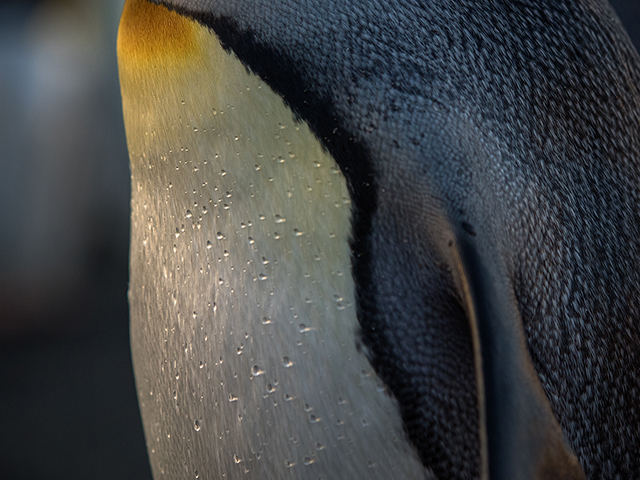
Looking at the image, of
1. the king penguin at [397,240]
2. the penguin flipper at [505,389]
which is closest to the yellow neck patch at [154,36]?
the king penguin at [397,240]

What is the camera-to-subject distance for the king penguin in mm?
272

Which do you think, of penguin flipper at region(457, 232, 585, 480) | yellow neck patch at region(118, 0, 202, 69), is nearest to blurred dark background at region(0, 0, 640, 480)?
yellow neck patch at region(118, 0, 202, 69)

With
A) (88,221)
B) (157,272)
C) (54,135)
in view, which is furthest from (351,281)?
(54,135)

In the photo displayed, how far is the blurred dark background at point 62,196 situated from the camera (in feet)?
5.49

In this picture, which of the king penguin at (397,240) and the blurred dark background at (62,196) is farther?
the blurred dark background at (62,196)

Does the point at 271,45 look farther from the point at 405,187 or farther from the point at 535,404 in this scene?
the point at 535,404

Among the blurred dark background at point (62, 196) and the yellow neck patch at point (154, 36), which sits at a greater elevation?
the yellow neck patch at point (154, 36)

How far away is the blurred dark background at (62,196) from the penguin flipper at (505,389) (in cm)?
143

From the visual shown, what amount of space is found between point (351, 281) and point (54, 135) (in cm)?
224

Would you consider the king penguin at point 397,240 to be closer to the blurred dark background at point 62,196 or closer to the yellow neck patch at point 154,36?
the yellow neck patch at point 154,36

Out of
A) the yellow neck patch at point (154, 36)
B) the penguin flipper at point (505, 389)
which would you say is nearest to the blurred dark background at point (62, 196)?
the yellow neck patch at point (154, 36)

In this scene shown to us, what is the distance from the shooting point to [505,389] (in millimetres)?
260

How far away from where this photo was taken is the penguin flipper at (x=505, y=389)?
0.25 m

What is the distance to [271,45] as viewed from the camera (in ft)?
0.96
